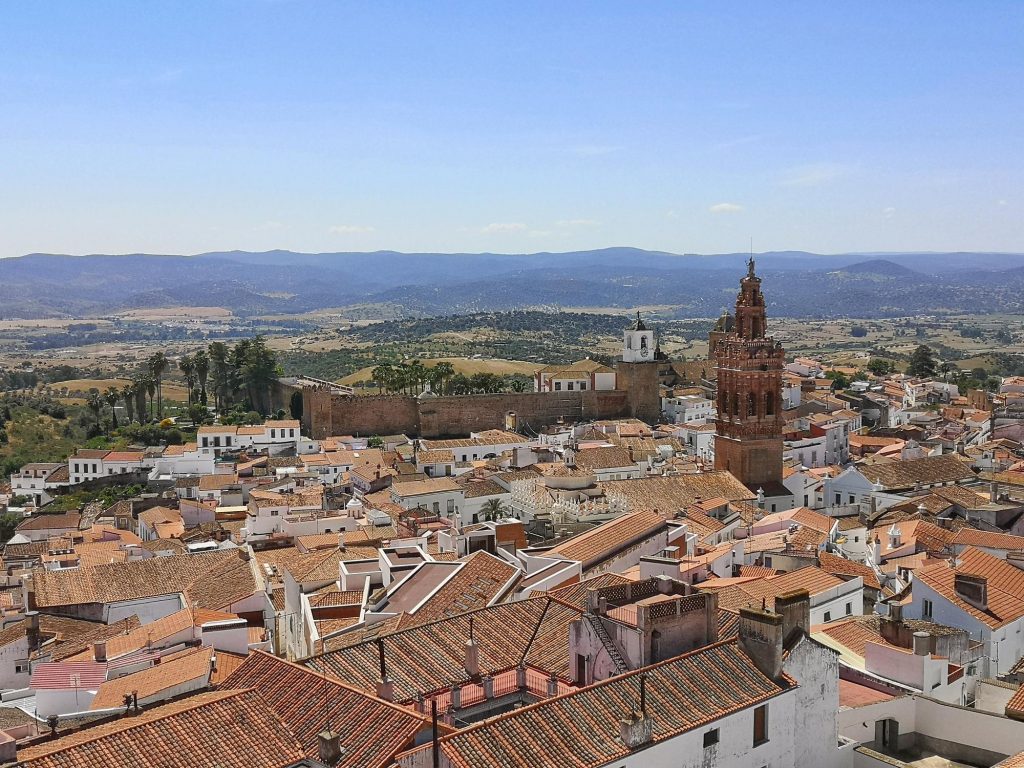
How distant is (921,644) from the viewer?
13562mm

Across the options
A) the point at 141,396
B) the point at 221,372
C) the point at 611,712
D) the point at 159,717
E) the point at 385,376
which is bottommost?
the point at 141,396

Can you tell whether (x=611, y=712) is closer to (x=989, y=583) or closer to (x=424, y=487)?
(x=989, y=583)

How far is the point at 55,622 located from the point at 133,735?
12958 mm

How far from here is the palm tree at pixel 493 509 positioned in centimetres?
2998

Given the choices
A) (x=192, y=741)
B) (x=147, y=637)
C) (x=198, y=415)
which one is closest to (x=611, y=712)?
(x=192, y=741)

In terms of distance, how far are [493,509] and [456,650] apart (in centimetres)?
1721

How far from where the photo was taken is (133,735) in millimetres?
9984

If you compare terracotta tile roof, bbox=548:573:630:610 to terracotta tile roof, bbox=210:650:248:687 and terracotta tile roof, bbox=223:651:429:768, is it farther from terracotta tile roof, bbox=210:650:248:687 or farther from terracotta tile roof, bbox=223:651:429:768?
terracotta tile roof, bbox=210:650:248:687

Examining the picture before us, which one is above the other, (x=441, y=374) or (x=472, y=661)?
(x=472, y=661)

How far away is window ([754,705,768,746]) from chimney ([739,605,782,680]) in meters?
0.38

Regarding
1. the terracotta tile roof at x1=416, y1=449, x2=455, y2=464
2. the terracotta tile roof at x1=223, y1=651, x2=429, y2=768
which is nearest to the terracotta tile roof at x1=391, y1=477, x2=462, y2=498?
the terracotta tile roof at x1=416, y1=449, x2=455, y2=464

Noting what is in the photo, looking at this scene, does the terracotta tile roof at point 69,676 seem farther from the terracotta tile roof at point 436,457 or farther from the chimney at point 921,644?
the terracotta tile roof at point 436,457

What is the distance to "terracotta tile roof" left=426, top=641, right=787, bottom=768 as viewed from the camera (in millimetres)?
9352

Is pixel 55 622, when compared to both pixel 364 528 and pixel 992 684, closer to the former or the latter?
pixel 364 528
